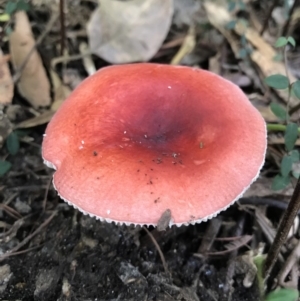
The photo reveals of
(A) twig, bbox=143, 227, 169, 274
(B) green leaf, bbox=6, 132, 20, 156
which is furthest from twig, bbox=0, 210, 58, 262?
(A) twig, bbox=143, 227, 169, 274

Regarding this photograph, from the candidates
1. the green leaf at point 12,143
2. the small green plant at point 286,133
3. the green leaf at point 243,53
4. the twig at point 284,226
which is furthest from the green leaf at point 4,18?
the twig at point 284,226

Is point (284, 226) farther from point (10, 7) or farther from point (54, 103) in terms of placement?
point (10, 7)

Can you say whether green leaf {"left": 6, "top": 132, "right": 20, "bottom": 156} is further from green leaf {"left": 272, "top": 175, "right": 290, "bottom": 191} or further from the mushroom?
green leaf {"left": 272, "top": 175, "right": 290, "bottom": 191}

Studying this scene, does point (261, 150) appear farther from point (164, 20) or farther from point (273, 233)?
point (164, 20)

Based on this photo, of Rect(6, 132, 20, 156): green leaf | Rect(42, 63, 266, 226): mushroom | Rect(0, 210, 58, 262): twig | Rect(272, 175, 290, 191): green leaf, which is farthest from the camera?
Rect(6, 132, 20, 156): green leaf

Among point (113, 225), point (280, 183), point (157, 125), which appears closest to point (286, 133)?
point (280, 183)
